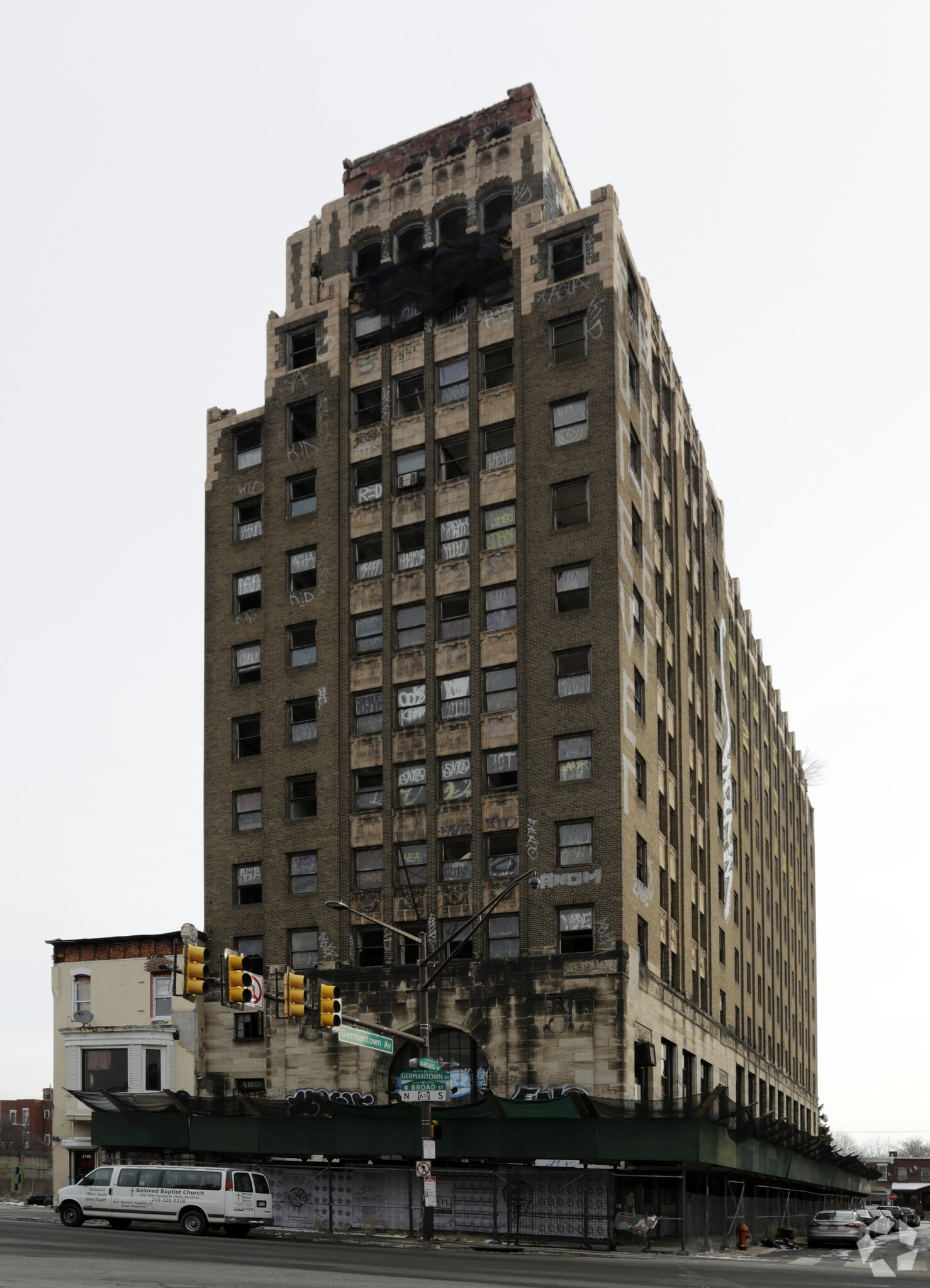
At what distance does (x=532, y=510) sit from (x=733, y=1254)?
1098 inches

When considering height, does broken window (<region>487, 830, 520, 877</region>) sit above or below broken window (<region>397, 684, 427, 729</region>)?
below

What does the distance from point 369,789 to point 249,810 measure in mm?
6316

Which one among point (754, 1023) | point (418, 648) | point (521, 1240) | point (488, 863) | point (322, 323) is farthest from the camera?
point (754, 1023)

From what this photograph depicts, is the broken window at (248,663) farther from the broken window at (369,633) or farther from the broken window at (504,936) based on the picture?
the broken window at (504,936)

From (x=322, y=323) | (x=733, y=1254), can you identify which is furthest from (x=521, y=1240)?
(x=322, y=323)

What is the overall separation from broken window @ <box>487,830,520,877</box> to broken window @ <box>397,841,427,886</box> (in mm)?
2891

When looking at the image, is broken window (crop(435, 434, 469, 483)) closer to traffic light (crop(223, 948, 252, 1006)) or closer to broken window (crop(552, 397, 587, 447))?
broken window (crop(552, 397, 587, 447))

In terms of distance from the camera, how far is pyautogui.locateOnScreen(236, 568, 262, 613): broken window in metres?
62.0

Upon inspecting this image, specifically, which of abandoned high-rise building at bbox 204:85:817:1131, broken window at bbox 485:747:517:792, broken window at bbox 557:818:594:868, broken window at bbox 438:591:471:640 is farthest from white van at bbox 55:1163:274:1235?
broken window at bbox 438:591:471:640

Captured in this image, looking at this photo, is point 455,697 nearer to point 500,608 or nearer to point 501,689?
point 501,689

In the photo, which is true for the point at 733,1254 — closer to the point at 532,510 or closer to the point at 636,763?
the point at 636,763

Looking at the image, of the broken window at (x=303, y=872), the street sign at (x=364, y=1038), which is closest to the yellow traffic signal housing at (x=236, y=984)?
the street sign at (x=364, y=1038)

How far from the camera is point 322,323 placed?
6328 centimetres

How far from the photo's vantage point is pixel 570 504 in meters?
54.9
